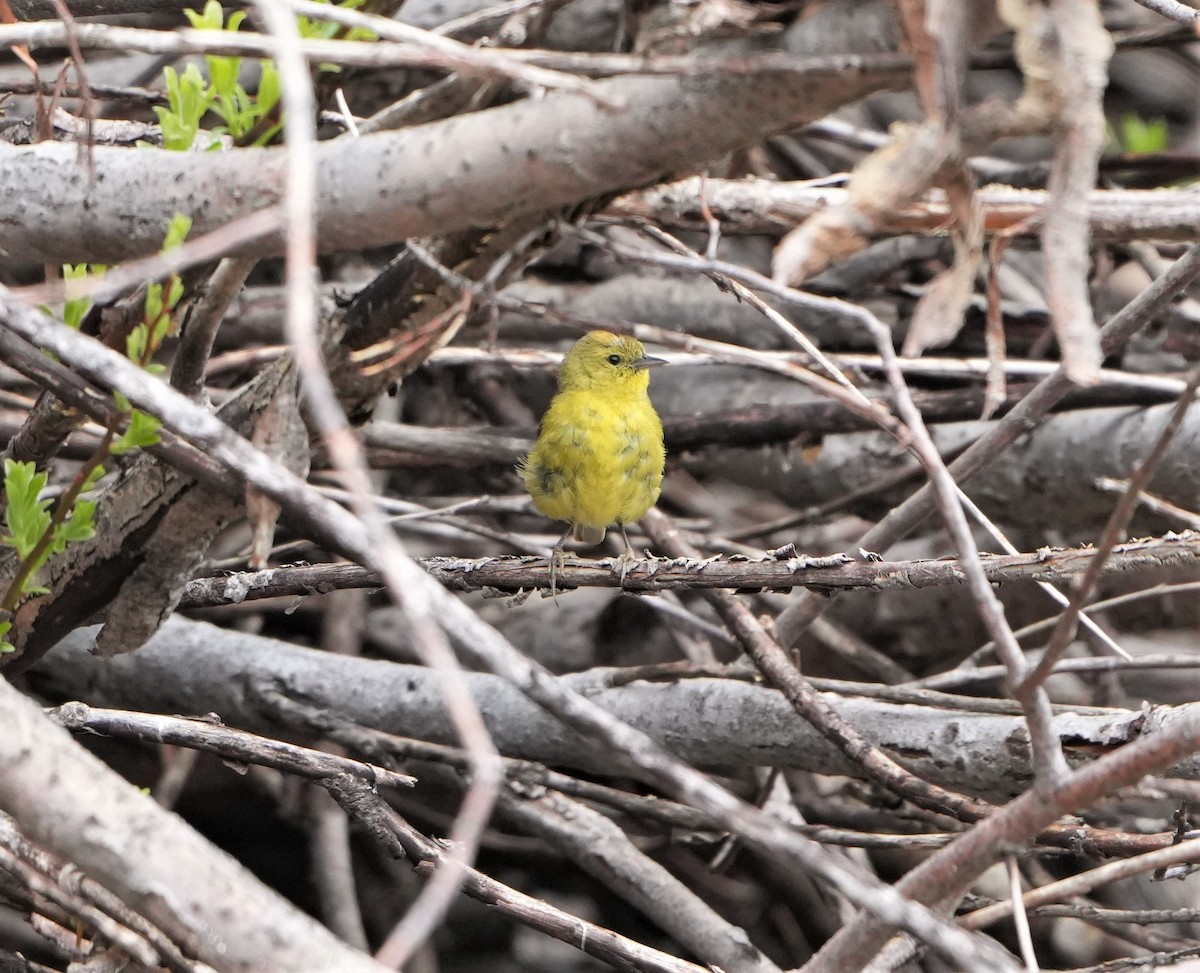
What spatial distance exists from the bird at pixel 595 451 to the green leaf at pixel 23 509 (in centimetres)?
191

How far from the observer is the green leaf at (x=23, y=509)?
2.21 m

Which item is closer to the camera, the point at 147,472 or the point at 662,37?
the point at 662,37

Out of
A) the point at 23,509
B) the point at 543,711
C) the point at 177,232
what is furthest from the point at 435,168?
the point at 543,711

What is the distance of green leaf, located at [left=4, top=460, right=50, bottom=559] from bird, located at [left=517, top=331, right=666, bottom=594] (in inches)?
75.2

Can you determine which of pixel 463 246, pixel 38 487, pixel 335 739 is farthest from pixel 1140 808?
pixel 38 487

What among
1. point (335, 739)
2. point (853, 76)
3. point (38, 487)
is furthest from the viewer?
point (335, 739)

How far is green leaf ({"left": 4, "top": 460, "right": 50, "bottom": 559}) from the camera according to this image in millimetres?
2215

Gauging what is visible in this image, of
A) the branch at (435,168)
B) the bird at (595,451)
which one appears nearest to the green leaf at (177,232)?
the branch at (435,168)

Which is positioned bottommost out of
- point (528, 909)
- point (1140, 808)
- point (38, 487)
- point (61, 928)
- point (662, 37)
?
point (61, 928)

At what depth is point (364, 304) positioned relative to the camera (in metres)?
2.46

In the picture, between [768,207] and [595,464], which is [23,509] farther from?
[768,207]

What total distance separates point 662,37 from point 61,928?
6.30ft

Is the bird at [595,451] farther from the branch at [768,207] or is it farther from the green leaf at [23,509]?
the green leaf at [23,509]

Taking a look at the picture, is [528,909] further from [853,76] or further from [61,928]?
[853,76]
